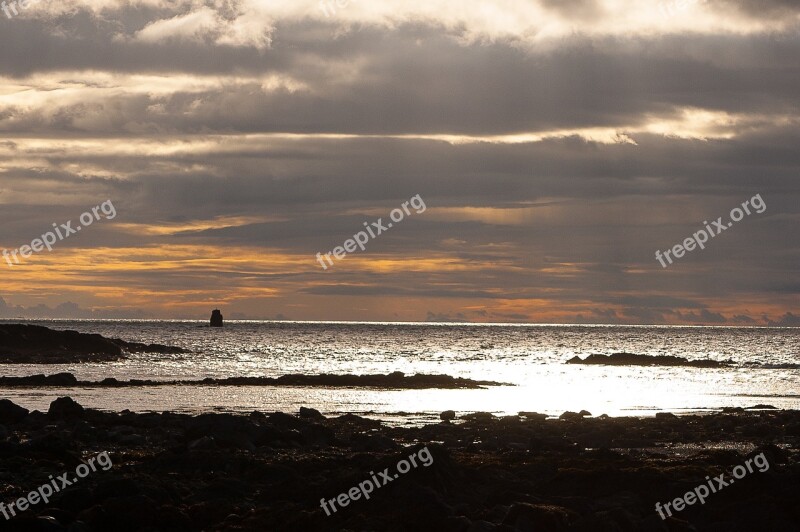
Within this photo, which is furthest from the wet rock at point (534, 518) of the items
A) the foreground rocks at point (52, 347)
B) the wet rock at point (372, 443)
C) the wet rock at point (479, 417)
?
the foreground rocks at point (52, 347)

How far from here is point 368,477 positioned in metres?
20.8

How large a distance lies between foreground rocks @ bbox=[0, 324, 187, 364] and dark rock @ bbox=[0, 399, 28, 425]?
63.6 m

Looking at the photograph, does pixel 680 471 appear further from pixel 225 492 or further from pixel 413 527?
pixel 225 492

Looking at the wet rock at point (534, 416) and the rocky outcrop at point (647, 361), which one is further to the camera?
the rocky outcrop at point (647, 361)

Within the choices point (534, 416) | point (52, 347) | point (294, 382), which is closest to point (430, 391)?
point (294, 382)

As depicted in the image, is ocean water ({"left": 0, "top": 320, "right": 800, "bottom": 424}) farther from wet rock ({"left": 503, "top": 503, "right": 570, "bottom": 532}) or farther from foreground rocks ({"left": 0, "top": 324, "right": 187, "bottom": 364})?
wet rock ({"left": 503, "top": 503, "right": 570, "bottom": 532})

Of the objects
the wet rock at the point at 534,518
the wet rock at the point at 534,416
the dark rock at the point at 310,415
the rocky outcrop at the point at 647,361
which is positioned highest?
the wet rock at the point at 534,518

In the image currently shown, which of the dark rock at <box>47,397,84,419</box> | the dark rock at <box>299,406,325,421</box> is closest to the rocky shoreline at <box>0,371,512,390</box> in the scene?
the dark rock at <box>299,406,325,421</box>

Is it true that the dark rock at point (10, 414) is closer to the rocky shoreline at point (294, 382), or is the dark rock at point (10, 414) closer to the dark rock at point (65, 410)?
the dark rock at point (65, 410)

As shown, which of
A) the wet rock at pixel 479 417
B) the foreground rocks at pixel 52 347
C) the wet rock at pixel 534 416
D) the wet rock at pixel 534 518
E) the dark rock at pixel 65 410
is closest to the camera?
the wet rock at pixel 534 518

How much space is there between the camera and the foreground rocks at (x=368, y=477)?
1814cm

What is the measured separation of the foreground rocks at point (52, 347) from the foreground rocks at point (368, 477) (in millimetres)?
70373

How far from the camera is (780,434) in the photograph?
34.8 meters

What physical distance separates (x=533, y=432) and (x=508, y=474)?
11224 millimetres
